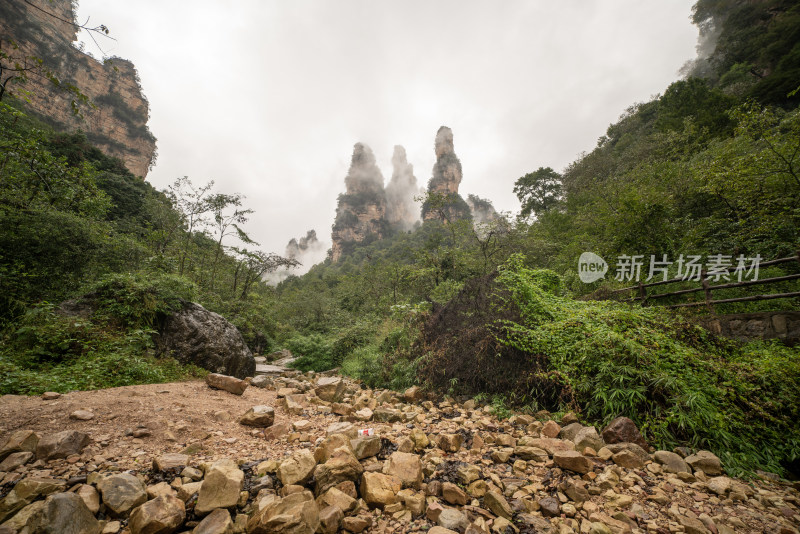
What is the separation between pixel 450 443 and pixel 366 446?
2.73ft

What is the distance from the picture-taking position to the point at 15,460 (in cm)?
190

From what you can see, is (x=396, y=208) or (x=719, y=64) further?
(x=396, y=208)

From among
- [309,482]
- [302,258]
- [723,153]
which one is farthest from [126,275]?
[302,258]

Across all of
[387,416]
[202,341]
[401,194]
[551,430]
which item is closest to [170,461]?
[387,416]

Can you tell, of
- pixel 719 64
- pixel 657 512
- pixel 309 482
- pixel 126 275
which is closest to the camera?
pixel 657 512

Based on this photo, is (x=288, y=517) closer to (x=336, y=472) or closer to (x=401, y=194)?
(x=336, y=472)

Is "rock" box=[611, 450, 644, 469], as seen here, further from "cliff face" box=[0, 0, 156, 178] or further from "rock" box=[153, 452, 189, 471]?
"cliff face" box=[0, 0, 156, 178]

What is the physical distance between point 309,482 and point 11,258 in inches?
298

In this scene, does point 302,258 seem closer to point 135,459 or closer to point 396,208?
point 396,208

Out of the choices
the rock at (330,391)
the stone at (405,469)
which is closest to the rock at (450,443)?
the stone at (405,469)

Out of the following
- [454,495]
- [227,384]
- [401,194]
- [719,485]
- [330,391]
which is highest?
[401,194]

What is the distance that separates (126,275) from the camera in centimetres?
574

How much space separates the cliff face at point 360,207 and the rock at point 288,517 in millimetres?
64995

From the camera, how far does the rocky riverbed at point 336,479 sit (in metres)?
1.67
